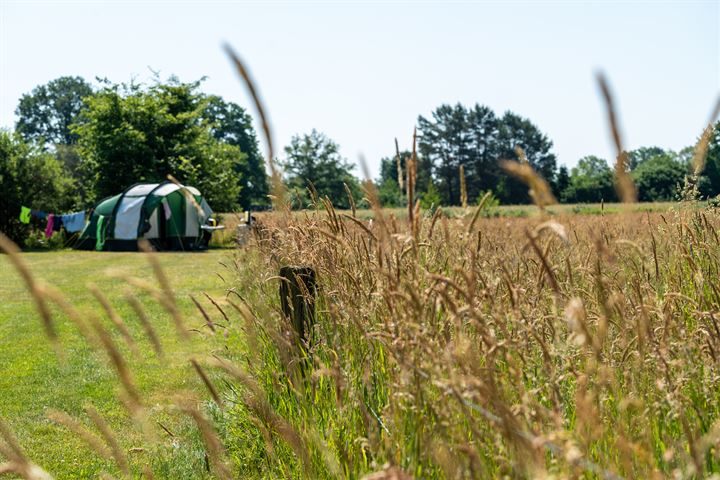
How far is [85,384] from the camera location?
7055 millimetres

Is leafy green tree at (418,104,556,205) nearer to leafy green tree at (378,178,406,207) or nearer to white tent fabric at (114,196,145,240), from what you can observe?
leafy green tree at (378,178,406,207)

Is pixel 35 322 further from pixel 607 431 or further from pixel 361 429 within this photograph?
pixel 607 431

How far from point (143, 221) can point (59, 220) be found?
4.82 meters

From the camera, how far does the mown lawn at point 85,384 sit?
15.8 feet

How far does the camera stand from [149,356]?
8.26m

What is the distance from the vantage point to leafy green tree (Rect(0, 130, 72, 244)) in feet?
93.0

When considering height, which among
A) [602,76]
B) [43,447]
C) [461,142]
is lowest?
[43,447]

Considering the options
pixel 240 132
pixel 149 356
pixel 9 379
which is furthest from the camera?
pixel 240 132

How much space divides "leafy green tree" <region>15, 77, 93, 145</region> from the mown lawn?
84823mm

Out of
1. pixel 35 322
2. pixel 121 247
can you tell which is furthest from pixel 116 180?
pixel 35 322

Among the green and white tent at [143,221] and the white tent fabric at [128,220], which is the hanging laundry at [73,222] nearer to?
the green and white tent at [143,221]

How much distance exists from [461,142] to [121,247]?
6240 centimetres

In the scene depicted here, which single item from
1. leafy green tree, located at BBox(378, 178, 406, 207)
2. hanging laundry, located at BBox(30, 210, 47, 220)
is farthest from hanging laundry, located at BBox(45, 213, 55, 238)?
leafy green tree, located at BBox(378, 178, 406, 207)

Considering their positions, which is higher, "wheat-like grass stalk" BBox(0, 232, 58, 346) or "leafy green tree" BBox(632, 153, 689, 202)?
"leafy green tree" BBox(632, 153, 689, 202)
